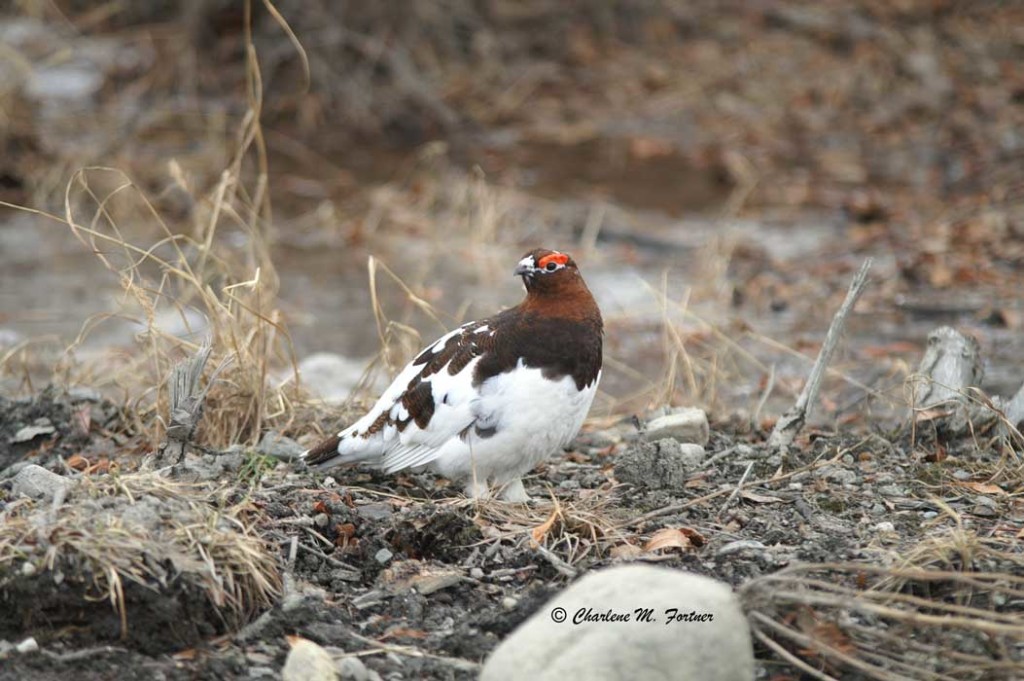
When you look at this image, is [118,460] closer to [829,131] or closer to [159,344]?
[159,344]

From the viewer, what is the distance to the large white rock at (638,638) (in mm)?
2965

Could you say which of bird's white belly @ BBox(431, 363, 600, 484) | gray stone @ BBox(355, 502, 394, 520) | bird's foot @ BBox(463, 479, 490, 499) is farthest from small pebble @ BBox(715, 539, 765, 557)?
gray stone @ BBox(355, 502, 394, 520)

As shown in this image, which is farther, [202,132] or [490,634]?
[202,132]

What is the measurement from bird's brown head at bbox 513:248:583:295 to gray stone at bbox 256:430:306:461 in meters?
0.99

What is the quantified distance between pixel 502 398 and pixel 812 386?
115 centimetres

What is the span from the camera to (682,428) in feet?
15.9

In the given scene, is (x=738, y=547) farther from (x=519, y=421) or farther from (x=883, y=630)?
(x=519, y=421)

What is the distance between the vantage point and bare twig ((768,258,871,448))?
15.0 ft

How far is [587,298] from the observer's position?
4.28 m

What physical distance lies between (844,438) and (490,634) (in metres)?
1.92

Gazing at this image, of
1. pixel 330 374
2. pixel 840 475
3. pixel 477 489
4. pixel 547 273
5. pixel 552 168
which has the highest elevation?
pixel 547 273

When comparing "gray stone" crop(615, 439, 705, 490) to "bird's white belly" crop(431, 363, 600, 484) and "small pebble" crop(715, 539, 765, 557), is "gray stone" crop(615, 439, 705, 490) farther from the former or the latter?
"small pebble" crop(715, 539, 765, 557)

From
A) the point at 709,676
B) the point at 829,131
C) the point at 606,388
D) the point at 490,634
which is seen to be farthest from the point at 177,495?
the point at 829,131

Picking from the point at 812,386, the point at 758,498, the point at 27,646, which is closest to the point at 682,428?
the point at 812,386
